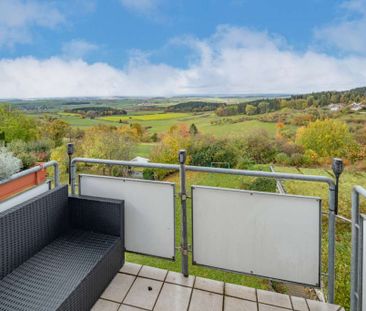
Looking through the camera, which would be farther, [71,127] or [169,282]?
[71,127]

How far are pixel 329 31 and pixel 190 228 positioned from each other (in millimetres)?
28965

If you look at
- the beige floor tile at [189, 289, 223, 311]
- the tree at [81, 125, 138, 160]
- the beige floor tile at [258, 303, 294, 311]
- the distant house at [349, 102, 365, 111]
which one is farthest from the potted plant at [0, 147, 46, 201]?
the tree at [81, 125, 138, 160]

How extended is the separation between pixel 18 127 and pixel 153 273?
87.3ft

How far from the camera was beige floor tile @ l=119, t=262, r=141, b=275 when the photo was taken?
85.4 inches

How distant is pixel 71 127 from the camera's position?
21812mm

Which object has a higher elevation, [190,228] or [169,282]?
[190,228]

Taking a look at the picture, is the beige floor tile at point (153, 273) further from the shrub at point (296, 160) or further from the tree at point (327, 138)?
the tree at point (327, 138)

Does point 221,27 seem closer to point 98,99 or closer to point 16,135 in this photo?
point 98,99

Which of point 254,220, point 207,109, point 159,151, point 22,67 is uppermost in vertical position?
point 22,67

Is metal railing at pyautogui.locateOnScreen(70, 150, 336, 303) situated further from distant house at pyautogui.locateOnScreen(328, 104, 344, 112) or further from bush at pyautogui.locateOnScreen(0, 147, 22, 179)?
distant house at pyautogui.locateOnScreen(328, 104, 344, 112)

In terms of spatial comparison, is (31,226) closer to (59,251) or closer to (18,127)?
(59,251)

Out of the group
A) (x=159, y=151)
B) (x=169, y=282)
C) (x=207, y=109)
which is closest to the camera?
(x=169, y=282)

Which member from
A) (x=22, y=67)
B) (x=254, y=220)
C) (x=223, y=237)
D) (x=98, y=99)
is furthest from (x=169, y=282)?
(x=98, y=99)

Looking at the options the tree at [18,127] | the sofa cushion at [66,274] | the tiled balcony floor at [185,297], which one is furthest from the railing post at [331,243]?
the tree at [18,127]
